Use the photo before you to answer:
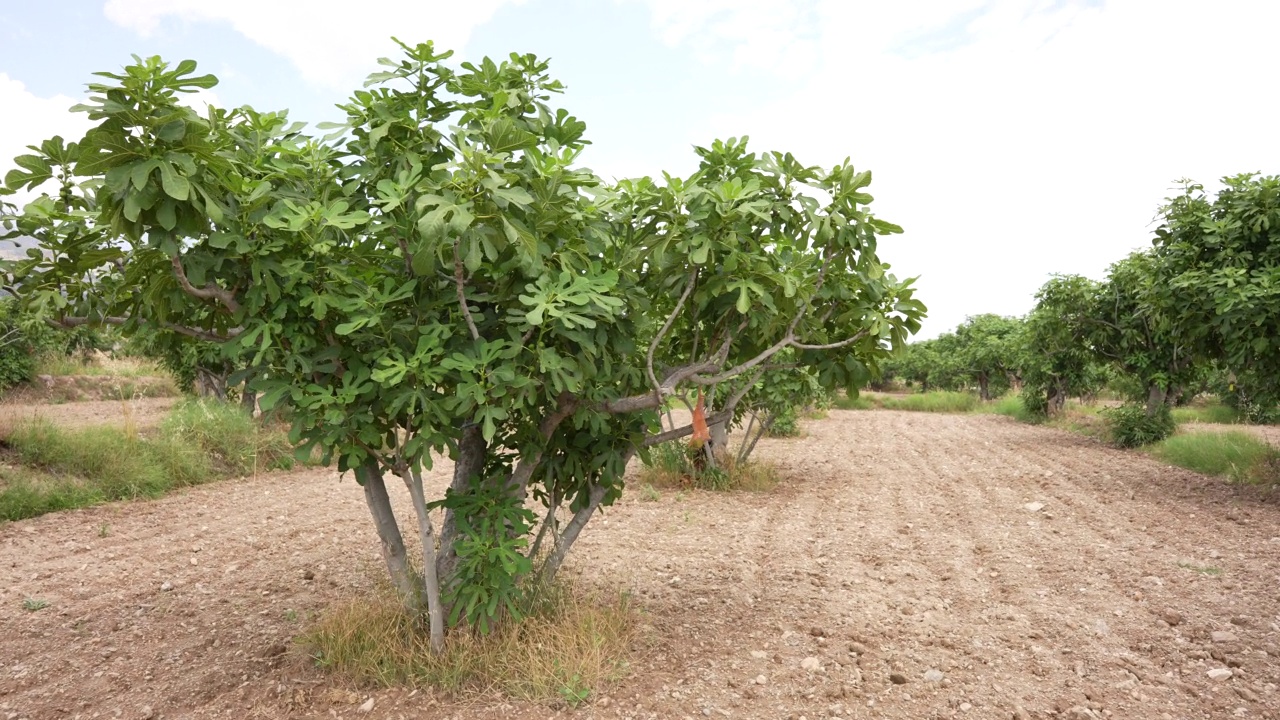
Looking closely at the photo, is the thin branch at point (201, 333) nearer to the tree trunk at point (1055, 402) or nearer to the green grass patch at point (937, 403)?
the tree trunk at point (1055, 402)

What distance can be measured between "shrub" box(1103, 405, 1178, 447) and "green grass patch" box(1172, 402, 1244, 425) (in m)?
5.53

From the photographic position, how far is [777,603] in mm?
4918

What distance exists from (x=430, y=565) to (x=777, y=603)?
2265mm

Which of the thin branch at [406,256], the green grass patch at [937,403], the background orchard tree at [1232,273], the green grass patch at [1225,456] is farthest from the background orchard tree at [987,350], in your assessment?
the thin branch at [406,256]

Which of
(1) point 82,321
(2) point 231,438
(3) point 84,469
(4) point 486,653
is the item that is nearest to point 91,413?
(2) point 231,438

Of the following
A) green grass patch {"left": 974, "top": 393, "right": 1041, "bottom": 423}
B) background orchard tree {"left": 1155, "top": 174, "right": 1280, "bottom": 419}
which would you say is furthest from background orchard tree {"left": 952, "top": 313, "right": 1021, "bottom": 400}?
background orchard tree {"left": 1155, "top": 174, "right": 1280, "bottom": 419}

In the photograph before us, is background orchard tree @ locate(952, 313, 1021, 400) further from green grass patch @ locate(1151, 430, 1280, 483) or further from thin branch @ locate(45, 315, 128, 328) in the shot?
thin branch @ locate(45, 315, 128, 328)

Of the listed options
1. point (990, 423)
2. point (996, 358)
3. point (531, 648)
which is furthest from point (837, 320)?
point (996, 358)

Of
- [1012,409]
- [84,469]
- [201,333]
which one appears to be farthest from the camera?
[1012,409]

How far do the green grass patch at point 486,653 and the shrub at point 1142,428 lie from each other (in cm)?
1239

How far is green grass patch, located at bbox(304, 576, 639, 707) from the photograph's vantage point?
356 centimetres

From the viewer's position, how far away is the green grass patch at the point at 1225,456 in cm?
912

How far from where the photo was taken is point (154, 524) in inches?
286

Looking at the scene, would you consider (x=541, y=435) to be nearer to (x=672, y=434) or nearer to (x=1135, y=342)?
(x=672, y=434)
